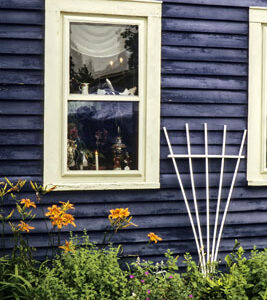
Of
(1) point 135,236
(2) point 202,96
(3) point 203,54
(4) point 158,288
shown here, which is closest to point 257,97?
(2) point 202,96

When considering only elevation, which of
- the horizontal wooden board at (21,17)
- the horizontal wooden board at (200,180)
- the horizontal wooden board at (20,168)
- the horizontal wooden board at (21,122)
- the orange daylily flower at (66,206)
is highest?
the horizontal wooden board at (21,17)

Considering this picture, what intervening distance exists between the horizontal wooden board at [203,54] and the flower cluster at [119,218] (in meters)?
1.61

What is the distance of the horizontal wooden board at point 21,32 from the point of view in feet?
17.2

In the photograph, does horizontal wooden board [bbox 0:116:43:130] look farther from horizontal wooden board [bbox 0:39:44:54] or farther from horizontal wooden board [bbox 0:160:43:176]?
horizontal wooden board [bbox 0:39:44:54]

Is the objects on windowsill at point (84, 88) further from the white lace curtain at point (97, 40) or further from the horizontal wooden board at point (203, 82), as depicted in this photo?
the horizontal wooden board at point (203, 82)

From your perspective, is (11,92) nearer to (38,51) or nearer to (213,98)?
(38,51)

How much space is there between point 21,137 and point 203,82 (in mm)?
1850

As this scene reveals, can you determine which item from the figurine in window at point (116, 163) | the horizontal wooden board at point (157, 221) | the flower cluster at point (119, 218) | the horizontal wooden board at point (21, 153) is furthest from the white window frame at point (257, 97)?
the horizontal wooden board at point (21, 153)

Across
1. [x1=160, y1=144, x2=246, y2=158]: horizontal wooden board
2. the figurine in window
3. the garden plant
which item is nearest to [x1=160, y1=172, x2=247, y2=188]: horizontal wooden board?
[x1=160, y1=144, x2=246, y2=158]: horizontal wooden board

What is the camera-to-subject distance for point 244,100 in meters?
5.85

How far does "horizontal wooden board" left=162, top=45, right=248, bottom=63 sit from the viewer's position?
5652mm

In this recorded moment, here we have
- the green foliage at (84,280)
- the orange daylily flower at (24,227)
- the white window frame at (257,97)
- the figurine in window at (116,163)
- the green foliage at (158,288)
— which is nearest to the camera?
the green foliage at (84,280)

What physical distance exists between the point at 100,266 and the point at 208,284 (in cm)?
89

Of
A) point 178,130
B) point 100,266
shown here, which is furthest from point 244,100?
point 100,266
